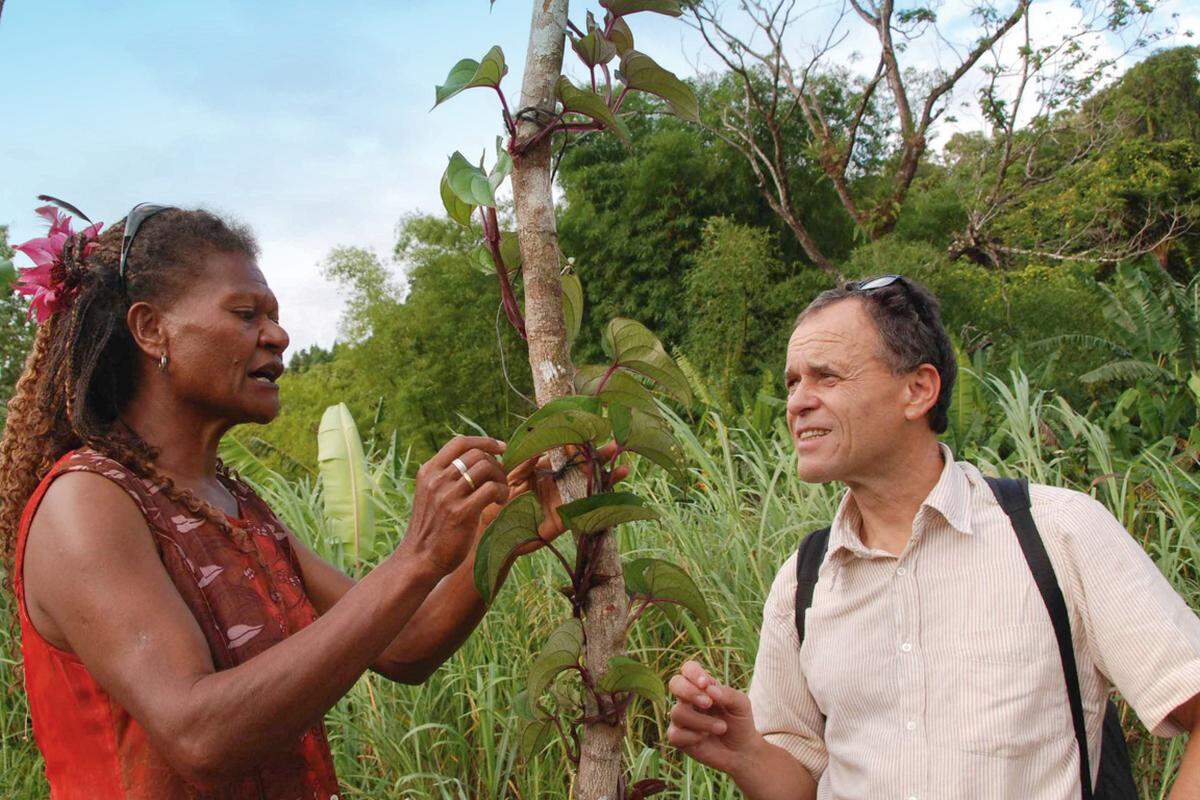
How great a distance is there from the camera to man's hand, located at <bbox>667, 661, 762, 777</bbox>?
1709mm

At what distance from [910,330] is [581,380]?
0.67m

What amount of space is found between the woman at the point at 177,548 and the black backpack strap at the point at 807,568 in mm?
525

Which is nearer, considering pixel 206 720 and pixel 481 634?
pixel 206 720

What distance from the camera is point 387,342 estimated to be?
1838cm

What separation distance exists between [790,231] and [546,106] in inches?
573

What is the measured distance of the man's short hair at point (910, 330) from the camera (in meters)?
1.82

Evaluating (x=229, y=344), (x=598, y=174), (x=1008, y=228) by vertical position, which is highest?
(x=598, y=174)

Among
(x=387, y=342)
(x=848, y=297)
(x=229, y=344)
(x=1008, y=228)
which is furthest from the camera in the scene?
(x=387, y=342)

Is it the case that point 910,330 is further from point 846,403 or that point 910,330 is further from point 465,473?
point 465,473

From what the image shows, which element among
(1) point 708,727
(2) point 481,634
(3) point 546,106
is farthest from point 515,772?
(3) point 546,106

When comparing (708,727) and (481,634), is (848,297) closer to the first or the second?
(708,727)

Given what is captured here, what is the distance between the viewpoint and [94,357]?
5.68 ft

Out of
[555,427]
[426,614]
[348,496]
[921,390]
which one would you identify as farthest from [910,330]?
[348,496]

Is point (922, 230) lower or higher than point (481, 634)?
higher
